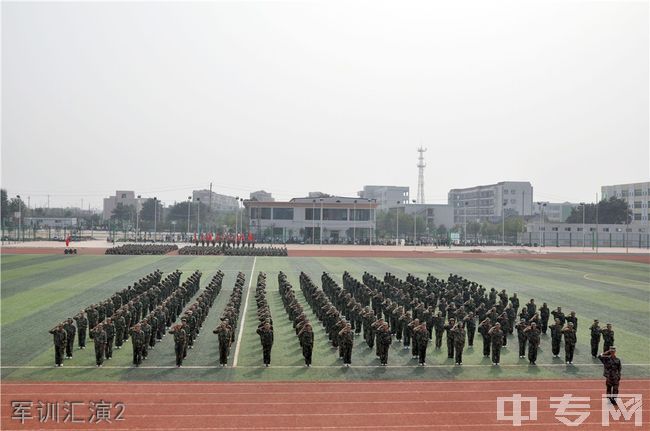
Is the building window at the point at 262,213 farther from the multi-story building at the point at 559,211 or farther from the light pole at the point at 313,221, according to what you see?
the multi-story building at the point at 559,211

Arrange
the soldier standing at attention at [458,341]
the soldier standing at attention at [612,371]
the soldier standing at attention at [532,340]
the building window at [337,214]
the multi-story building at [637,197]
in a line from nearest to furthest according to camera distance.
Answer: the soldier standing at attention at [612,371] < the soldier standing at attention at [458,341] < the soldier standing at attention at [532,340] < the building window at [337,214] < the multi-story building at [637,197]

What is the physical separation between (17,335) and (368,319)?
502 inches

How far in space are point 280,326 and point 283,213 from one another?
71.5 m

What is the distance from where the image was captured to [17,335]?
19578 mm

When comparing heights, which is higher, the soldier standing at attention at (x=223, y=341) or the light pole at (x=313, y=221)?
the light pole at (x=313, y=221)

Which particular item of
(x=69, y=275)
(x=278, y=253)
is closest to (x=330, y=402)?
(x=69, y=275)

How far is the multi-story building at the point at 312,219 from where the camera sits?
9194cm

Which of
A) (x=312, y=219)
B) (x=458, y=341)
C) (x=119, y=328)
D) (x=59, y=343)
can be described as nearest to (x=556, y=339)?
(x=458, y=341)

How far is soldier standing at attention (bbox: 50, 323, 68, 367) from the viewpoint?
15719mm

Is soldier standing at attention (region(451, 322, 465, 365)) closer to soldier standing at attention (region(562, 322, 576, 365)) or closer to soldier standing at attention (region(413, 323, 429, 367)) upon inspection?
soldier standing at attention (region(413, 323, 429, 367))

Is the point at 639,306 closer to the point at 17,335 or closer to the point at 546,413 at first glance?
the point at 546,413

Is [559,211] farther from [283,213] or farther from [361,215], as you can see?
[283,213]

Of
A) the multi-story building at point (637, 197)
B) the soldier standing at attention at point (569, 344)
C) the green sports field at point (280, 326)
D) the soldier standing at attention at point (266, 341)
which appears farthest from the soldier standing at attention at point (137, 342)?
the multi-story building at point (637, 197)

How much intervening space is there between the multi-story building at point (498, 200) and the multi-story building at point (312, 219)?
193 feet
